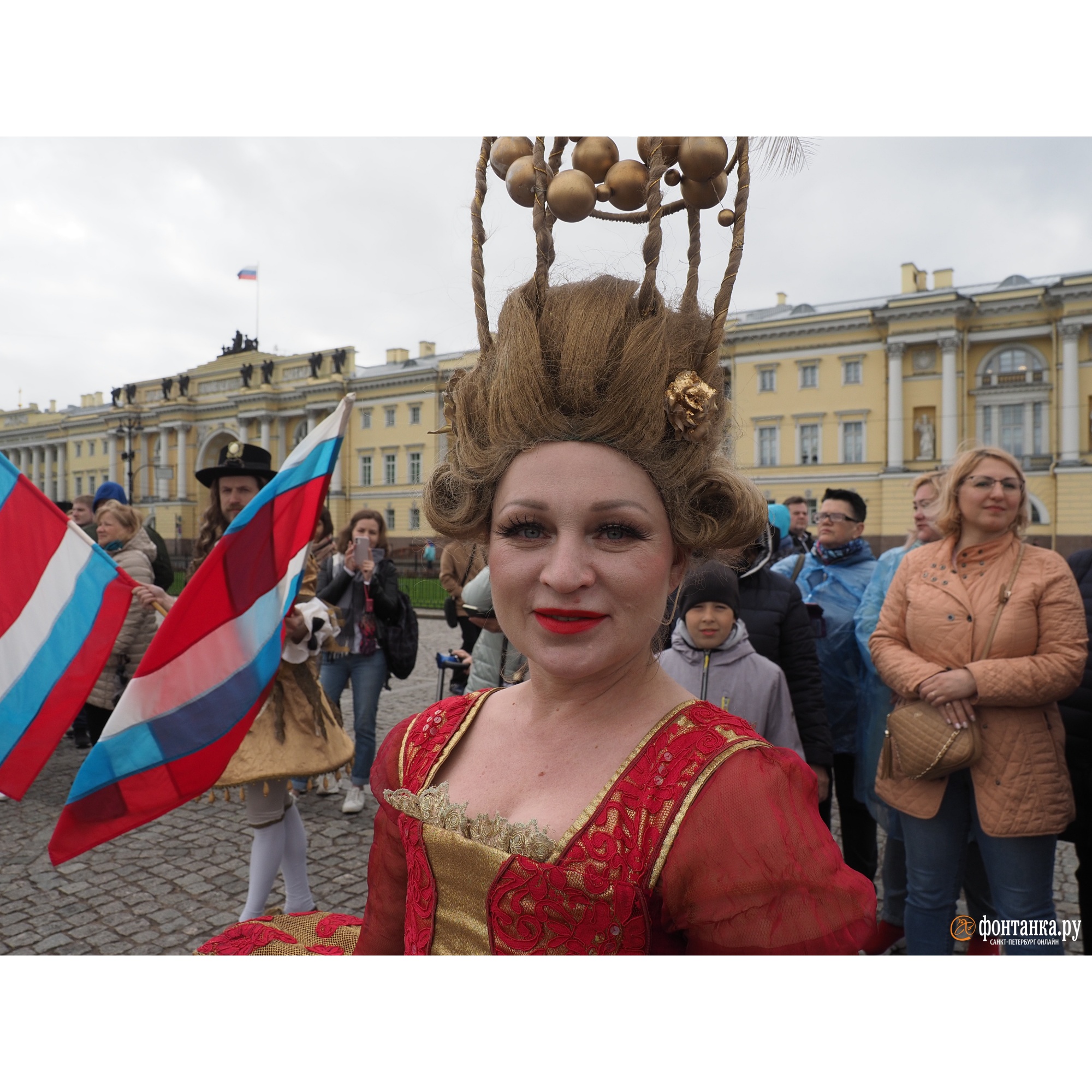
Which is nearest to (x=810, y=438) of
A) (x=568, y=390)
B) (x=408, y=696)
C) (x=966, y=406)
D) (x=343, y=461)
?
(x=966, y=406)

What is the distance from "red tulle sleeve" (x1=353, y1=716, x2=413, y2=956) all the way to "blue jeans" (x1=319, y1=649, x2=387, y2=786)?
12.8 ft

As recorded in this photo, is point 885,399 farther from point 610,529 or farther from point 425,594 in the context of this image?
point 610,529

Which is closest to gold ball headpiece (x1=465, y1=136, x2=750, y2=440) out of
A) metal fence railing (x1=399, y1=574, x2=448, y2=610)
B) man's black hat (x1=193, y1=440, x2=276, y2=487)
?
man's black hat (x1=193, y1=440, x2=276, y2=487)

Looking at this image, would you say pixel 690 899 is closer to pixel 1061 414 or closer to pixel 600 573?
pixel 600 573

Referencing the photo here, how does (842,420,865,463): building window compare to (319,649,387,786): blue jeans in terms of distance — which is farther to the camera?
(842,420,865,463): building window

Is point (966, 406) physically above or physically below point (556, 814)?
above

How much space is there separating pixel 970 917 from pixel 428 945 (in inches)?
102

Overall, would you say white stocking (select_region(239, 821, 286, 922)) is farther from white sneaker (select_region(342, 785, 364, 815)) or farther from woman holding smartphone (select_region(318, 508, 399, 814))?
woman holding smartphone (select_region(318, 508, 399, 814))

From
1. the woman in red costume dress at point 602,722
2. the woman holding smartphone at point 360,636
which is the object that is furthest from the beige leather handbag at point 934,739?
the woman holding smartphone at point 360,636

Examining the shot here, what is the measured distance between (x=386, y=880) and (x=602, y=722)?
0.59 meters

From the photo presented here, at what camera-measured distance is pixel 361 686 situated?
553 centimetres

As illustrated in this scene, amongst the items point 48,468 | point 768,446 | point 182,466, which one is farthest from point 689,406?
point 48,468

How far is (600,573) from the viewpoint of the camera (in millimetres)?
1354

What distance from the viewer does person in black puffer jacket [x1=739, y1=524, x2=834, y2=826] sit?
11.1ft
